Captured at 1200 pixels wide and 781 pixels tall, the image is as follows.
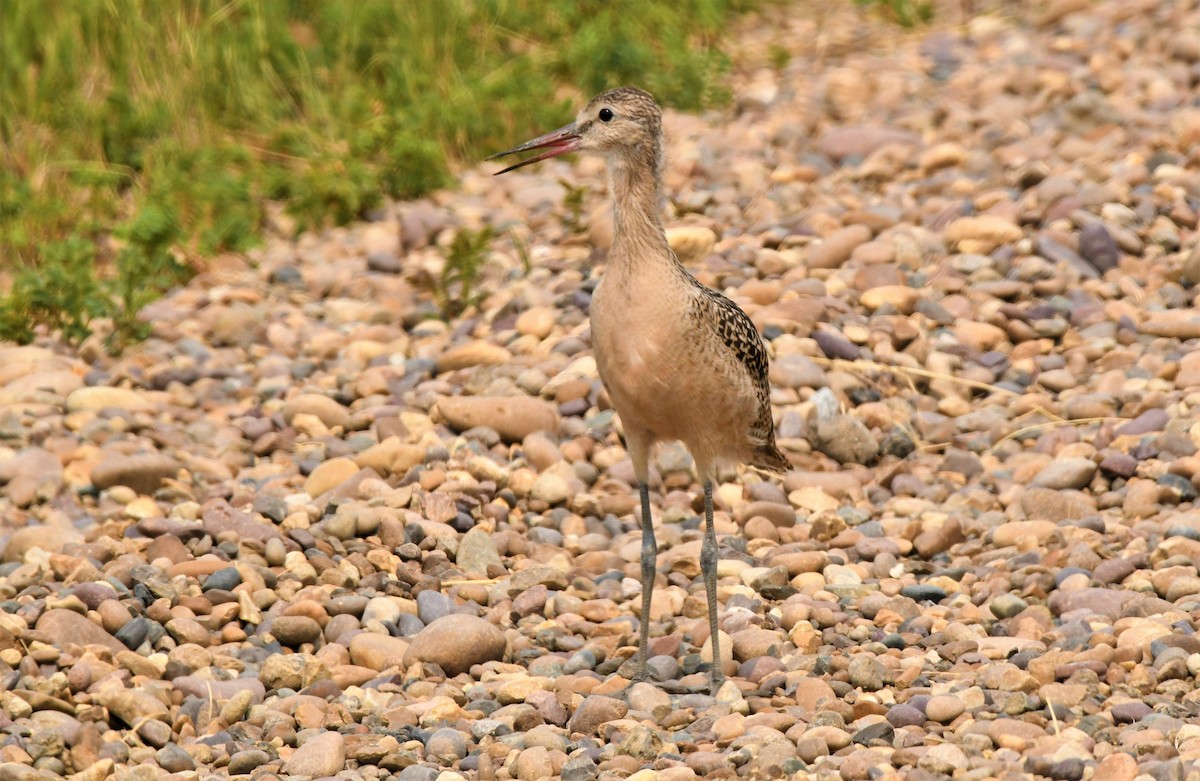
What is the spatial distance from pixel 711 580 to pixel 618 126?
149cm

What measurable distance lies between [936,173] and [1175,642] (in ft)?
14.7

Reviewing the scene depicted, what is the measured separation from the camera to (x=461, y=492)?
6.42 m

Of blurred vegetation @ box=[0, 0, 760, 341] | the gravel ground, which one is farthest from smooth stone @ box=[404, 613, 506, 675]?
blurred vegetation @ box=[0, 0, 760, 341]

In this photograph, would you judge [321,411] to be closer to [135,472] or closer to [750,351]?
[135,472]

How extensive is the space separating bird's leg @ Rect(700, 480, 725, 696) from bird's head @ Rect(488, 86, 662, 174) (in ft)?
3.71

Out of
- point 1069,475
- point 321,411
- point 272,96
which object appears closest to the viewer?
point 1069,475

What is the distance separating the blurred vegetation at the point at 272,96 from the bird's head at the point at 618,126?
3.85m

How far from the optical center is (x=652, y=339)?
5039 millimetres

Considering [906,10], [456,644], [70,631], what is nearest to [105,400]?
[70,631]

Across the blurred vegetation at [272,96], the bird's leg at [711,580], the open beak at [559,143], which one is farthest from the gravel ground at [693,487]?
the open beak at [559,143]

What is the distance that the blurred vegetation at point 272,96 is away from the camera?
9.18 meters

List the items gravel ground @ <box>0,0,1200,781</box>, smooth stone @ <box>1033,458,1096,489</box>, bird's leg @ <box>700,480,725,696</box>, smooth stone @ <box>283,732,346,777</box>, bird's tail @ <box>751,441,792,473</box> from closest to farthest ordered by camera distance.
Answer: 1. smooth stone @ <box>283,732,346,777</box>
2. gravel ground @ <box>0,0,1200,781</box>
3. bird's leg @ <box>700,480,725,696</box>
4. bird's tail @ <box>751,441,792,473</box>
5. smooth stone @ <box>1033,458,1096,489</box>

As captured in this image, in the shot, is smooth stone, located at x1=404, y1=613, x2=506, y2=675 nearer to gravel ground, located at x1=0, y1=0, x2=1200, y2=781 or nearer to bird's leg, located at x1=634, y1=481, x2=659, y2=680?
gravel ground, located at x1=0, y1=0, x2=1200, y2=781

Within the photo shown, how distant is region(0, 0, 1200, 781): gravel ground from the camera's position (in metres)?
4.79
